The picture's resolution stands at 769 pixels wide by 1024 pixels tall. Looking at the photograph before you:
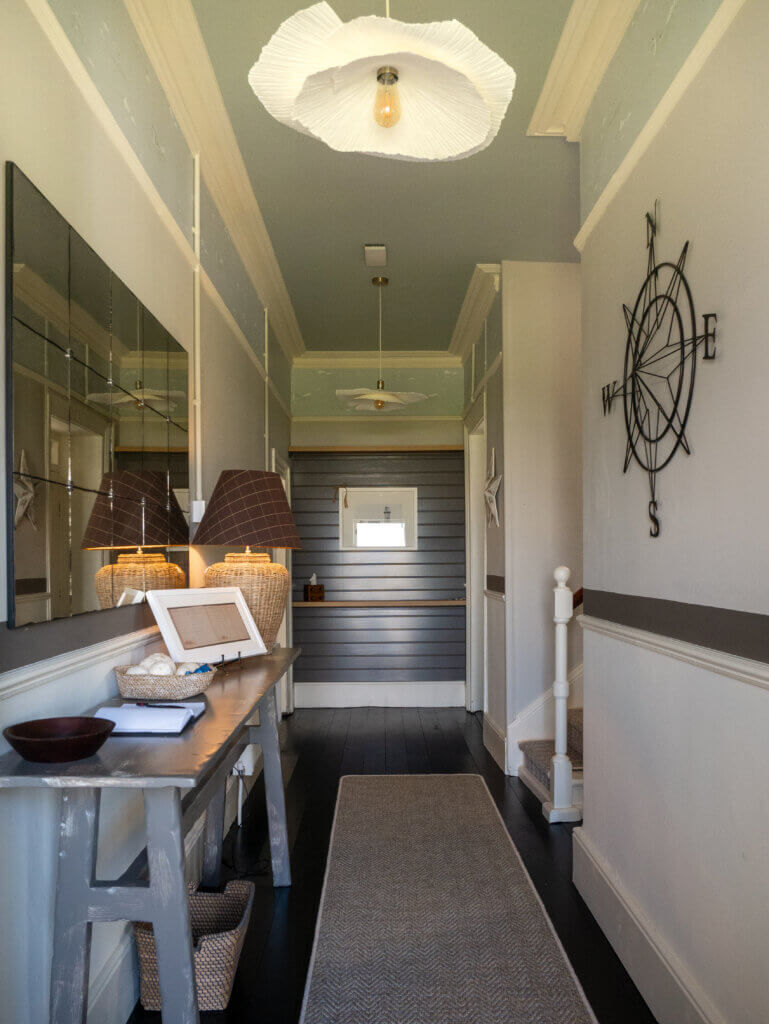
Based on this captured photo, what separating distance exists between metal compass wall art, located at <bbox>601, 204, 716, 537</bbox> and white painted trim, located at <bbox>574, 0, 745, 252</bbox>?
0.76 feet

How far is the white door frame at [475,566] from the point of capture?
19.4ft

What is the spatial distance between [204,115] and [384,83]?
5.27ft

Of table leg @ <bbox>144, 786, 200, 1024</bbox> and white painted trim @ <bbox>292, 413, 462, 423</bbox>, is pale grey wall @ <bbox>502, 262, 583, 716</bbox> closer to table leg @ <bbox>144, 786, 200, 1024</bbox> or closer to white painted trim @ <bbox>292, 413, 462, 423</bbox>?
white painted trim @ <bbox>292, 413, 462, 423</bbox>

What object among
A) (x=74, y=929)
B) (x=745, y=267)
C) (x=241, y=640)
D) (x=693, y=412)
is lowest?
(x=74, y=929)

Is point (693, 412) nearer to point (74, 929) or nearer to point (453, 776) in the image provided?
point (74, 929)

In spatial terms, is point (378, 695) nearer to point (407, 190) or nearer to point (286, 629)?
point (286, 629)

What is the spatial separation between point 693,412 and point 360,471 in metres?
4.55

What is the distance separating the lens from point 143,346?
7.29 feet

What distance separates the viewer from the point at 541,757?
12.2 feet

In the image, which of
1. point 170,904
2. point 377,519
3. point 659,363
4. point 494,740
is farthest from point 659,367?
point 377,519

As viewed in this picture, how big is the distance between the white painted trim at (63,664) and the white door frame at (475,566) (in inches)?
Result: 156

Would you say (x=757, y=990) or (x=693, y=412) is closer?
(x=757, y=990)

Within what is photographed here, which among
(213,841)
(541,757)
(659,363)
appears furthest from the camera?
(541,757)

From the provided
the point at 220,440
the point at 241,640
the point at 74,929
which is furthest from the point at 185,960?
the point at 220,440
